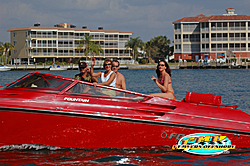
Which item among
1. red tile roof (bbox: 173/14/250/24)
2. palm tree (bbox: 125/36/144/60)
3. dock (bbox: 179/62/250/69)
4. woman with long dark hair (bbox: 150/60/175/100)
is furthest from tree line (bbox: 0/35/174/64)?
woman with long dark hair (bbox: 150/60/175/100)

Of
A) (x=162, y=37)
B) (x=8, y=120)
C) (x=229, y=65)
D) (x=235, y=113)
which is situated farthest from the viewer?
(x=162, y=37)

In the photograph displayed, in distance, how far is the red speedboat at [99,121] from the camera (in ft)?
19.7

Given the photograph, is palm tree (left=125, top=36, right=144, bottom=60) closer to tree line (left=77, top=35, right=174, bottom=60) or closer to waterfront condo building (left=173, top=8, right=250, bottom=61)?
tree line (left=77, top=35, right=174, bottom=60)

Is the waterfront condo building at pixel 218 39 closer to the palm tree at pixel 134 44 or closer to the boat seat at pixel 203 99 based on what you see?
the palm tree at pixel 134 44

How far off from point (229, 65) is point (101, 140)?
6523 centimetres

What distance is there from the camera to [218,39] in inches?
3031

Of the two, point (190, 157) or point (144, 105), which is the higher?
point (144, 105)

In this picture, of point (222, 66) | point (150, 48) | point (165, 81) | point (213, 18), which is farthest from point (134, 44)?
point (165, 81)

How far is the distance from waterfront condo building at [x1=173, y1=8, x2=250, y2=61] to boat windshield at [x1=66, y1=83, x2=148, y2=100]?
70.5 metres

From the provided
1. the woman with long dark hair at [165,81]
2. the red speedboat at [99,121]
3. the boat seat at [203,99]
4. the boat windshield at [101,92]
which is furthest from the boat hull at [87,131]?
the woman with long dark hair at [165,81]

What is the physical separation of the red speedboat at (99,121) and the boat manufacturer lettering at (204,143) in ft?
0.30

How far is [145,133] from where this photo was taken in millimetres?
6086

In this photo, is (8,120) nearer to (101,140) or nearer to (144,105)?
(101,140)

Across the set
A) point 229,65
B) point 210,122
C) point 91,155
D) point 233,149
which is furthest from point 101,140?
point 229,65
